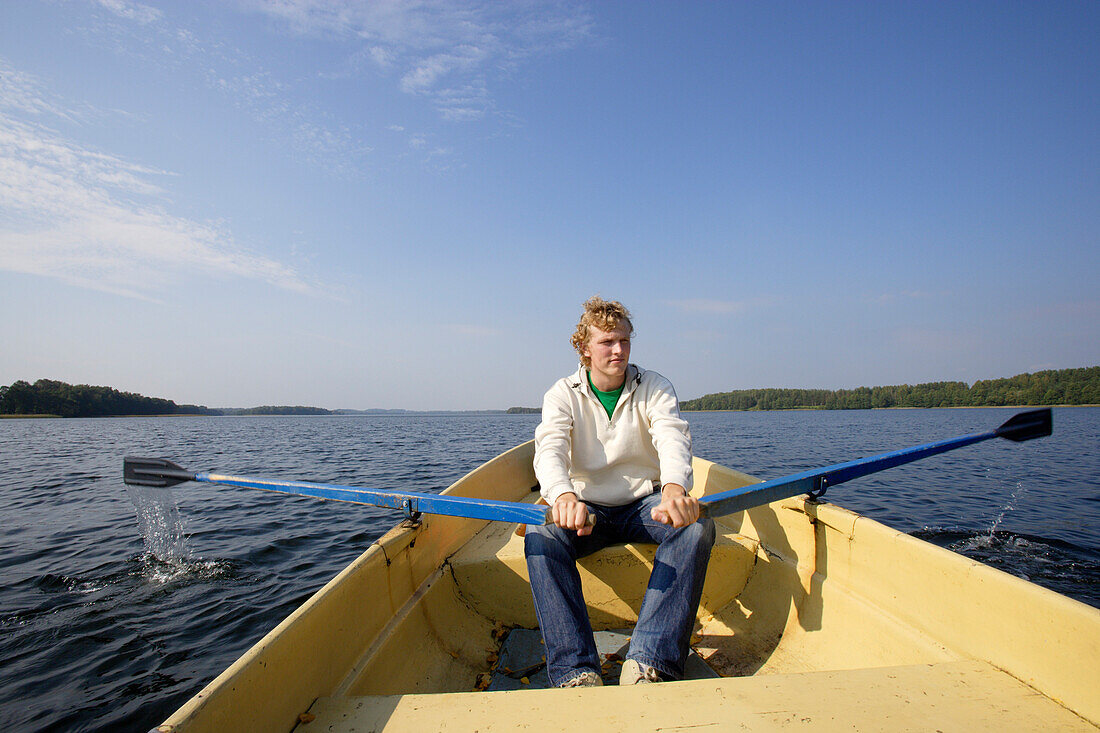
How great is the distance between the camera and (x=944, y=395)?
71.6 m

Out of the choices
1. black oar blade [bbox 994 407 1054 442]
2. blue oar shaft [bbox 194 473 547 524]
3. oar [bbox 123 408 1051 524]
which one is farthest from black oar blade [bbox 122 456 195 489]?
black oar blade [bbox 994 407 1054 442]

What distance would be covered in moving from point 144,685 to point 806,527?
4.17m

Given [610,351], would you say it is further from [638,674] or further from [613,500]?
[638,674]

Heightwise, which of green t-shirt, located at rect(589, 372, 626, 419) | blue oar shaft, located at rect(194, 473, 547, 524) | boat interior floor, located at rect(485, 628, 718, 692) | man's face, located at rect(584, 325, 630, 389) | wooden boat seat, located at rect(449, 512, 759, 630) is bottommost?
boat interior floor, located at rect(485, 628, 718, 692)

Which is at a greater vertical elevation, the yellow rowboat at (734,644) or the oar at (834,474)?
the oar at (834,474)

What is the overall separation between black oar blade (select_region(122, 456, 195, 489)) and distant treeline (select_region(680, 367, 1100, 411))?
77046 mm

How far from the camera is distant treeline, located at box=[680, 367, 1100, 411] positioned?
202 feet

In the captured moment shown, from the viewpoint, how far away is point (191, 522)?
6.95 meters

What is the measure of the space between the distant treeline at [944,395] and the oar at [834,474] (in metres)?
72.8

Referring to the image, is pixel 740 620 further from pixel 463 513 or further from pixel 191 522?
pixel 191 522

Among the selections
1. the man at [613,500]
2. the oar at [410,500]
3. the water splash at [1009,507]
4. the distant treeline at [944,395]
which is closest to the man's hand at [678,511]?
the man at [613,500]

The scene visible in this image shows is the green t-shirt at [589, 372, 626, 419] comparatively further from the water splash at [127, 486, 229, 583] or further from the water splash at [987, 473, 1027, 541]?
the water splash at [987, 473, 1027, 541]

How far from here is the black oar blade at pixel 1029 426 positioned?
3.23 m

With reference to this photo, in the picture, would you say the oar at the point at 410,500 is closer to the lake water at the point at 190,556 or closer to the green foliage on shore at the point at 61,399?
the lake water at the point at 190,556
